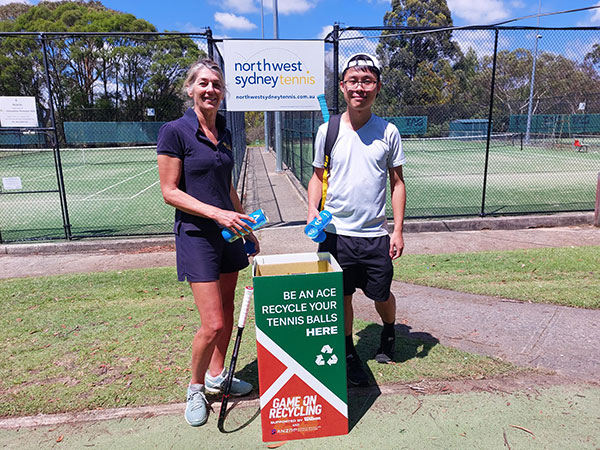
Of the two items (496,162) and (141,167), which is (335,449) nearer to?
(496,162)

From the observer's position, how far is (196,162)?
255cm

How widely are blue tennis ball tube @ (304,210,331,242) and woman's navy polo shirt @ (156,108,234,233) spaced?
1.75ft

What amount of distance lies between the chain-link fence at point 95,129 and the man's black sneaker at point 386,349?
528 cm

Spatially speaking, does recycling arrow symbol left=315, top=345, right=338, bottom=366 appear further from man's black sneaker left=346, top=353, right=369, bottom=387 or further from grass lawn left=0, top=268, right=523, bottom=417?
grass lawn left=0, top=268, right=523, bottom=417

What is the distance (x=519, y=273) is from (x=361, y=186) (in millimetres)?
3489

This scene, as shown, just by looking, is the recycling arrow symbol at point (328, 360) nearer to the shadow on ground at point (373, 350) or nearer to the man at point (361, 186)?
the shadow on ground at point (373, 350)

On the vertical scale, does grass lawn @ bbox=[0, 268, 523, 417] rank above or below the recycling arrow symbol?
below

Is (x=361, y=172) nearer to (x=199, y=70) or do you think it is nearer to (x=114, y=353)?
(x=199, y=70)

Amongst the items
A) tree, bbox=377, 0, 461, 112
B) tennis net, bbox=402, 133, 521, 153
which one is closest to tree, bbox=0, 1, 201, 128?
tree, bbox=377, 0, 461, 112

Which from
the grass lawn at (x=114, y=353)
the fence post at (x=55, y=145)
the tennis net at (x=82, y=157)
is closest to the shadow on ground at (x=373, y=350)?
the grass lawn at (x=114, y=353)

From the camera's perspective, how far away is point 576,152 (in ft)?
68.6

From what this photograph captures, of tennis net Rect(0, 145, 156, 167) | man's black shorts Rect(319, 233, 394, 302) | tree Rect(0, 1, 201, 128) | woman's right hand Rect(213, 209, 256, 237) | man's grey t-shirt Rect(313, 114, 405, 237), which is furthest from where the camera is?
tennis net Rect(0, 145, 156, 167)

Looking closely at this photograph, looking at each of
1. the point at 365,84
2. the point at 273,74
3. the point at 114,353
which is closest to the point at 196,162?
the point at 365,84

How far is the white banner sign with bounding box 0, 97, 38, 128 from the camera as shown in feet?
21.7
